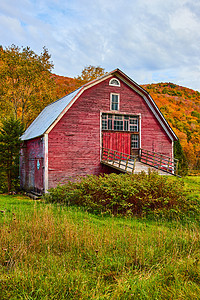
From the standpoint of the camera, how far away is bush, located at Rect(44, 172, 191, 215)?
10.9 metres

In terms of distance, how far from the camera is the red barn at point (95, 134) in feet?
57.6

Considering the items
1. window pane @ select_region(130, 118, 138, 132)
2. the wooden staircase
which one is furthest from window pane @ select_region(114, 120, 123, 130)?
the wooden staircase

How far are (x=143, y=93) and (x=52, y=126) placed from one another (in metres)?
7.21

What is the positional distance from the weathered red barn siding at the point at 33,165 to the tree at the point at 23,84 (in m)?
10.6

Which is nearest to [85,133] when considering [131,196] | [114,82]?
[114,82]

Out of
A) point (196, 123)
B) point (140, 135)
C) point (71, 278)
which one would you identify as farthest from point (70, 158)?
point (196, 123)

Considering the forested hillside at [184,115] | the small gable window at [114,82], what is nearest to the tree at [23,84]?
the small gable window at [114,82]

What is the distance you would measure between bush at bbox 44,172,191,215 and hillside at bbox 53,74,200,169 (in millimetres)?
28979

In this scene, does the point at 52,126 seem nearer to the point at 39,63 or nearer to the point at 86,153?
the point at 86,153

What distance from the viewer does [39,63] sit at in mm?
34875

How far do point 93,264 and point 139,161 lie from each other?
48.8ft

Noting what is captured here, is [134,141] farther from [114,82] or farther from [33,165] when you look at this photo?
[33,165]

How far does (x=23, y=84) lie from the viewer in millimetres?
33125

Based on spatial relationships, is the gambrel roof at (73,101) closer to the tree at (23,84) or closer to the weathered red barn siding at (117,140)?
the weathered red barn siding at (117,140)
